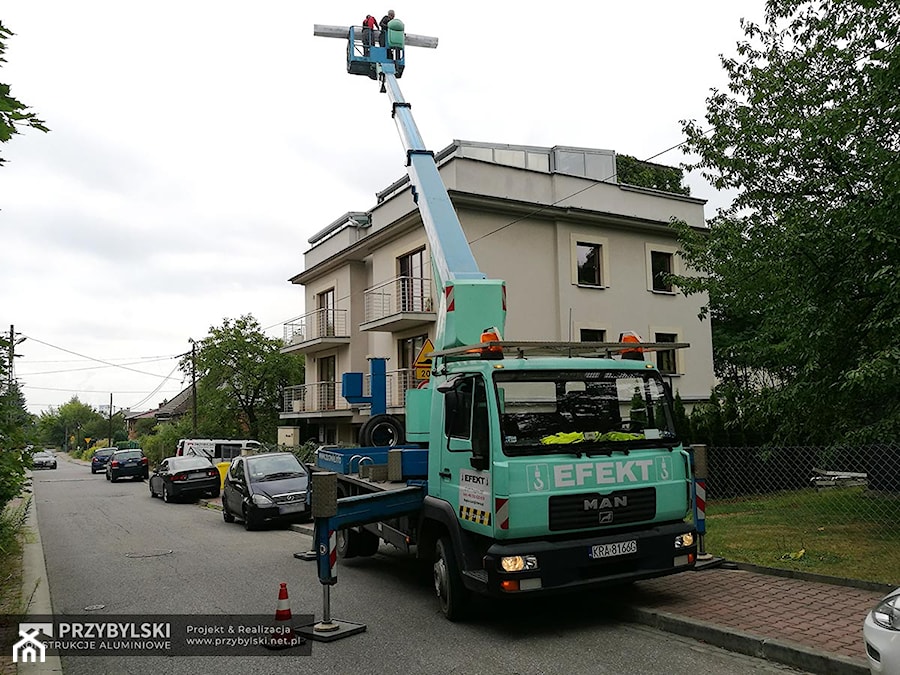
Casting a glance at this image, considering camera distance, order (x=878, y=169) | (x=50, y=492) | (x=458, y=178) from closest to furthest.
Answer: (x=878, y=169) < (x=458, y=178) < (x=50, y=492)

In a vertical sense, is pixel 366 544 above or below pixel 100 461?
above

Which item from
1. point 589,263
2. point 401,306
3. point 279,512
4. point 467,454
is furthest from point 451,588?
point 589,263

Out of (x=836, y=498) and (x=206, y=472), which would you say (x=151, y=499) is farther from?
(x=836, y=498)

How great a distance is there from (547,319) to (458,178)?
4.83 meters

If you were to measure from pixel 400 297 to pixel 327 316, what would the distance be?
7573 millimetres

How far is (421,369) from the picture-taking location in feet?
34.9

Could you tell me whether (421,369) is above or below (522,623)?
above

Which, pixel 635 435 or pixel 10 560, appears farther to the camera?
pixel 10 560

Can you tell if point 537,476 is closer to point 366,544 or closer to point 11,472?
point 366,544

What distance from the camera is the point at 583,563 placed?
658 centimetres

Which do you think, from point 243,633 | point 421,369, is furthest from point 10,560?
point 421,369

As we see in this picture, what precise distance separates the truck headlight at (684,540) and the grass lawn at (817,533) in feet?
6.03

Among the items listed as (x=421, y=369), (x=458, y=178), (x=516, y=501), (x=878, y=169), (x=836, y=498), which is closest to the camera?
(x=516, y=501)

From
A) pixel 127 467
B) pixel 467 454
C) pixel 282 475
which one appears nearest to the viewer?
pixel 467 454
